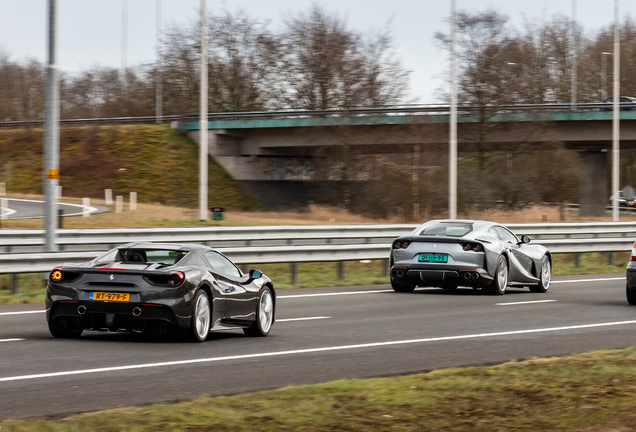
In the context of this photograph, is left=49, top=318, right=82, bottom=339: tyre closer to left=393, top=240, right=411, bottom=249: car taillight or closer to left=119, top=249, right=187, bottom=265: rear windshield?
left=119, top=249, right=187, bottom=265: rear windshield

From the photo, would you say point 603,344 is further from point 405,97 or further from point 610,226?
point 405,97

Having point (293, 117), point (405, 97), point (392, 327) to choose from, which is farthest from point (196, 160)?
point (392, 327)

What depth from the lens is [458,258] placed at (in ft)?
53.7

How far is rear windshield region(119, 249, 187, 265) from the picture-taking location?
32.3ft

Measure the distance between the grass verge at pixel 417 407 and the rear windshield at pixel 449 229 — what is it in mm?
9022

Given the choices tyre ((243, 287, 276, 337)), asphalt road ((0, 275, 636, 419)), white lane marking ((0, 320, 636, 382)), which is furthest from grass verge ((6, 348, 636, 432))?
tyre ((243, 287, 276, 337))

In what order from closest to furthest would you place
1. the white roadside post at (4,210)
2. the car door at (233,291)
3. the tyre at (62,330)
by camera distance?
the tyre at (62,330)
the car door at (233,291)
the white roadside post at (4,210)

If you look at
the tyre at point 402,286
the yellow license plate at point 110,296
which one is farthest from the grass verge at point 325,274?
the yellow license plate at point 110,296

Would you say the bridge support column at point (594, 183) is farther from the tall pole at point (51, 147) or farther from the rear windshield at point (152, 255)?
the rear windshield at point (152, 255)

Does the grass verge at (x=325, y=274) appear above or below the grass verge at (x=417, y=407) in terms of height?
below

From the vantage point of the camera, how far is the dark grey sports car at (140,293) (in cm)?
929

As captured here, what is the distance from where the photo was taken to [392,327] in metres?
11.8

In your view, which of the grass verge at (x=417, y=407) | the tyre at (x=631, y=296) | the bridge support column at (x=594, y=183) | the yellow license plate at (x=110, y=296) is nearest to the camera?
the grass verge at (x=417, y=407)

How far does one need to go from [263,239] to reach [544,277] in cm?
559
